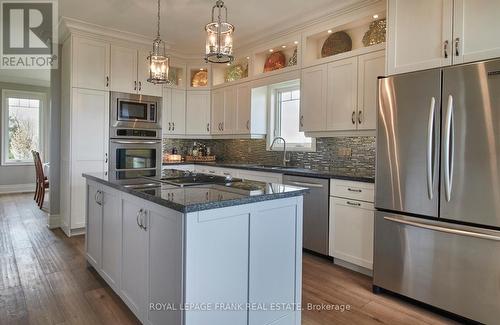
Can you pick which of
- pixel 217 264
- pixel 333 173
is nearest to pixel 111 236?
pixel 217 264

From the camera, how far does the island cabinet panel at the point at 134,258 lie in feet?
6.26

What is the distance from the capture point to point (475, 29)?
2072mm

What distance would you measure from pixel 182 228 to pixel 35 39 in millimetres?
4542

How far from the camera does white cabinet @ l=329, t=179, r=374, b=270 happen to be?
9.30 feet

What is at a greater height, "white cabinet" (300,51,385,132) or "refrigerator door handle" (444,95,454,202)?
"white cabinet" (300,51,385,132)

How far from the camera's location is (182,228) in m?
1.51

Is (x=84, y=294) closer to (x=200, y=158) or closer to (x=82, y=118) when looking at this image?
(x=82, y=118)

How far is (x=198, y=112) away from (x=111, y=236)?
3.30 metres

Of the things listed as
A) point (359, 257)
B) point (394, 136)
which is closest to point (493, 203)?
point (394, 136)

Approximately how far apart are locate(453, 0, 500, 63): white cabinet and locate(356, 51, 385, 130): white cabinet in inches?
34.3

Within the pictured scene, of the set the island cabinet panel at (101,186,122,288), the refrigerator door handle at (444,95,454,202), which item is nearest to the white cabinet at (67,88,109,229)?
the island cabinet panel at (101,186,122,288)

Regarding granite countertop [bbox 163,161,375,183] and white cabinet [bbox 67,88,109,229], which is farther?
white cabinet [bbox 67,88,109,229]

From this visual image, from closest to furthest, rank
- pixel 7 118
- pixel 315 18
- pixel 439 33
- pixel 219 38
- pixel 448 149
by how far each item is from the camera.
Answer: pixel 219 38 < pixel 448 149 < pixel 439 33 < pixel 315 18 < pixel 7 118

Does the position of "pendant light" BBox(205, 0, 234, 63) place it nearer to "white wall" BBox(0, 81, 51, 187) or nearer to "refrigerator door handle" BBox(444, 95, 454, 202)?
"refrigerator door handle" BBox(444, 95, 454, 202)
